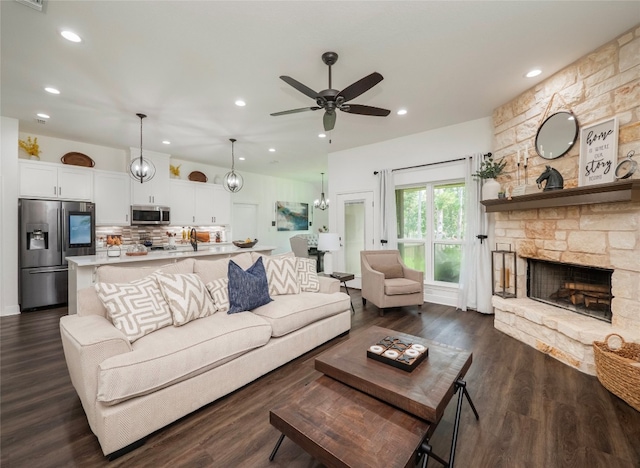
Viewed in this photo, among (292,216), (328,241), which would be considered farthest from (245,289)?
(292,216)

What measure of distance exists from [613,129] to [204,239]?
23.4ft

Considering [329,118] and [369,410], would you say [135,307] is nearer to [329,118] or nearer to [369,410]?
[369,410]

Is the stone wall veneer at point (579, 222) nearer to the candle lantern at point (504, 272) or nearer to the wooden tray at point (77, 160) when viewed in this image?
the candle lantern at point (504, 272)

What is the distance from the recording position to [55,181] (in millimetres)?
4738

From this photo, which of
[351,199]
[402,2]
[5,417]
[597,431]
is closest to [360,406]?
[597,431]

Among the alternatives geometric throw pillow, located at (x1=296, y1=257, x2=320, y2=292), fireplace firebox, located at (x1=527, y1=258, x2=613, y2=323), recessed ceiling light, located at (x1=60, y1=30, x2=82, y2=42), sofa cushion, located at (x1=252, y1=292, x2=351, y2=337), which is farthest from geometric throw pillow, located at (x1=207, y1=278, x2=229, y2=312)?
fireplace firebox, located at (x1=527, y1=258, x2=613, y2=323)

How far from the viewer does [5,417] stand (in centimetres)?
193

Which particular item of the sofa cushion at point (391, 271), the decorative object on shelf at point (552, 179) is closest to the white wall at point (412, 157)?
the sofa cushion at point (391, 271)

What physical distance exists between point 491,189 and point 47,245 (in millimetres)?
6948

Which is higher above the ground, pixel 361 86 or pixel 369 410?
pixel 361 86

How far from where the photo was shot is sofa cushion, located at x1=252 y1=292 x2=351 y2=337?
2604mm

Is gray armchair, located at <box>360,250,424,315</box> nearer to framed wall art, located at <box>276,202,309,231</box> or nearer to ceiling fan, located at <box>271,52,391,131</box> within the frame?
ceiling fan, located at <box>271,52,391,131</box>

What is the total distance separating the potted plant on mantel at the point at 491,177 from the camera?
12.4ft

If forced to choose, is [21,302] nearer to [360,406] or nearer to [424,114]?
[360,406]
